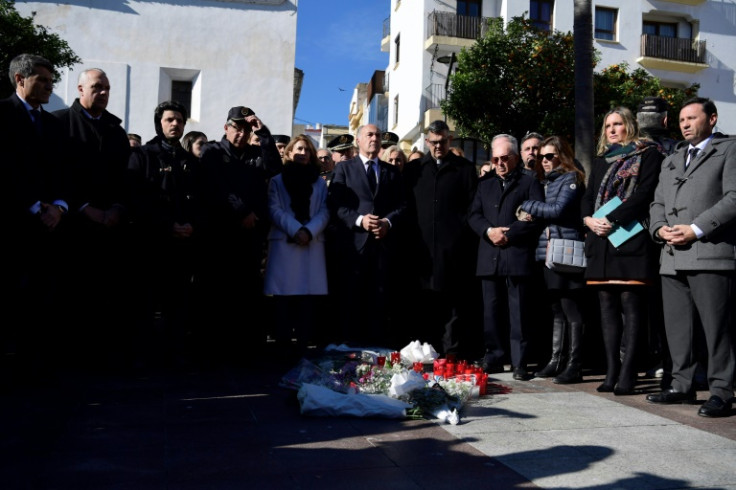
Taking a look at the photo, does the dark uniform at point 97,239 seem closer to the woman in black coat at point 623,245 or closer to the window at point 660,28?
the woman in black coat at point 623,245

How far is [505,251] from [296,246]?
1.92 m

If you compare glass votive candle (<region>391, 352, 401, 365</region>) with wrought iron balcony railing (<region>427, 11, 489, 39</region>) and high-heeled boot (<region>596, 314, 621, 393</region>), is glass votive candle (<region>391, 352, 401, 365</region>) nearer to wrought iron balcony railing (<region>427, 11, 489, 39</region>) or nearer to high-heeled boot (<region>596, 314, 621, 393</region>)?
high-heeled boot (<region>596, 314, 621, 393</region>)

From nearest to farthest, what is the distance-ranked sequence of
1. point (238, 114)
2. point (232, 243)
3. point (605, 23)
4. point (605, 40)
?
point (232, 243) → point (238, 114) → point (605, 40) → point (605, 23)

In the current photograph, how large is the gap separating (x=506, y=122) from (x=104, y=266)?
1935 cm

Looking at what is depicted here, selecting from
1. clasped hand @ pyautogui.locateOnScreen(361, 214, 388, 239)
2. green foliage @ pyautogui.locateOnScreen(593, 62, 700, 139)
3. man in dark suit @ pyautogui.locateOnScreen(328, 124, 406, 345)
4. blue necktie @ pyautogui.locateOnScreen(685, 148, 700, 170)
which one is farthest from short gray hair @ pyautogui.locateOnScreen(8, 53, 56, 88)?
green foliage @ pyautogui.locateOnScreen(593, 62, 700, 139)

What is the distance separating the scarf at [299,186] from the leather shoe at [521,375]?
238 cm

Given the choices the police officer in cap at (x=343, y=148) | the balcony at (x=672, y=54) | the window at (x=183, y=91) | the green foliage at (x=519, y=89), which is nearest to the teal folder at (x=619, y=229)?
the police officer in cap at (x=343, y=148)

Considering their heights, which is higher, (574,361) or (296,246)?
(296,246)

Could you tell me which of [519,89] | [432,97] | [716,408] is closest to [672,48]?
[432,97]

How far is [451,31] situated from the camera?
2862 centimetres

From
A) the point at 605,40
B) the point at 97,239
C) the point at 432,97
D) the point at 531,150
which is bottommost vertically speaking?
the point at 97,239

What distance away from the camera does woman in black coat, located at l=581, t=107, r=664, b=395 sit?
18.1 feet

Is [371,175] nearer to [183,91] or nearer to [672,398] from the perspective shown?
[672,398]

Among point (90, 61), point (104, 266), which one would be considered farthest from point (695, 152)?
point (90, 61)
